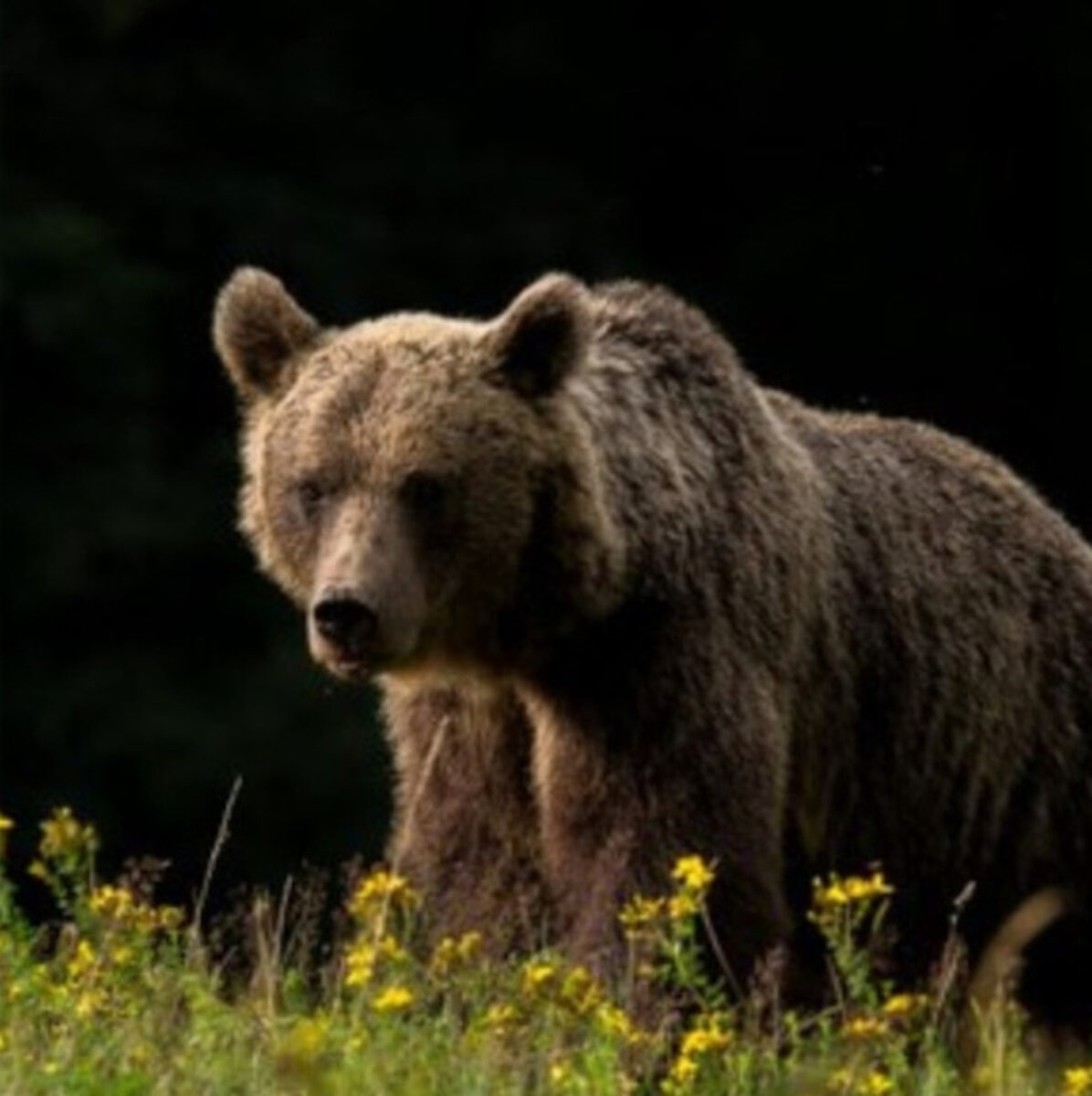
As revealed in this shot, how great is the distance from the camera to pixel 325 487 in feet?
34.2

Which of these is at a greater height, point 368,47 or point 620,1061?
point 368,47

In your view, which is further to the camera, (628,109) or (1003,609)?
(628,109)

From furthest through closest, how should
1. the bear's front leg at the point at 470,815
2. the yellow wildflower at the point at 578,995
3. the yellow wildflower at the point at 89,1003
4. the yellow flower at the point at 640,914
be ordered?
the bear's front leg at the point at 470,815, the yellow flower at the point at 640,914, the yellow wildflower at the point at 578,995, the yellow wildflower at the point at 89,1003

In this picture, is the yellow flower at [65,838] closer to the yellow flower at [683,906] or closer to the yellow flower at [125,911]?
the yellow flower at [125,911]

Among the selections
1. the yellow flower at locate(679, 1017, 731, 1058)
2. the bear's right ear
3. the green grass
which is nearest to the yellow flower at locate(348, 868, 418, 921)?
the green grass

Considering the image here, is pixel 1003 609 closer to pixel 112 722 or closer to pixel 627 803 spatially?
pixel 627 803

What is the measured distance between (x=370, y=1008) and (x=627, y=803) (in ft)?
4.82

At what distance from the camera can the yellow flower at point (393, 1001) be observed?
866 cm

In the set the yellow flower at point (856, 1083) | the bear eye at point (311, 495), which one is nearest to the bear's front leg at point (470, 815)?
the bear eye at point (311, 495)

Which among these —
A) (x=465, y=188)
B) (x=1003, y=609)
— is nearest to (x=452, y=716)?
(x=1003, y=609)

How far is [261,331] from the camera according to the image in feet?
35.3

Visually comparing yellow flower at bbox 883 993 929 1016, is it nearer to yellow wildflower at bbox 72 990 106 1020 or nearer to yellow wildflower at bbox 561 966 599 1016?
yellow wildflower at bbox 561 966 599 1016

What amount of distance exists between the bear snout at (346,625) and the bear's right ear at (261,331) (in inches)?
27.9

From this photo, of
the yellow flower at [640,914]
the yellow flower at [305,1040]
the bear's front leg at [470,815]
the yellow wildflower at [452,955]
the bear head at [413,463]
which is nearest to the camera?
the yellow flower at [305,1040]
